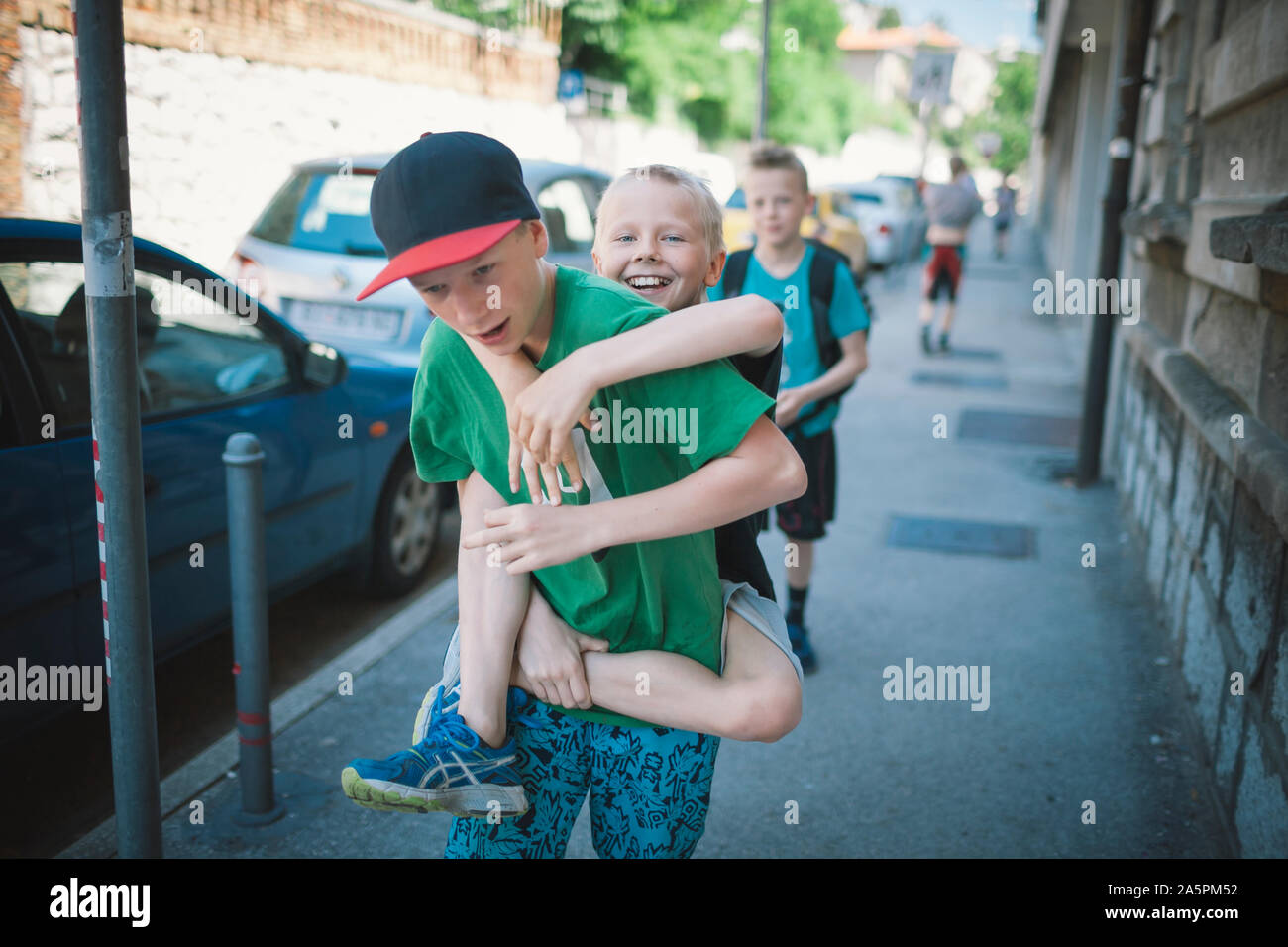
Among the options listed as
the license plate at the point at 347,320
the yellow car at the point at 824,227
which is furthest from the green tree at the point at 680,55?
the license plate at the point at 347,320

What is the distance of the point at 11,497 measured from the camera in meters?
2.94

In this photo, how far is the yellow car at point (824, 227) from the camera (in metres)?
14.7

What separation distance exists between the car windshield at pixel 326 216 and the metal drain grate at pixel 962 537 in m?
3.35

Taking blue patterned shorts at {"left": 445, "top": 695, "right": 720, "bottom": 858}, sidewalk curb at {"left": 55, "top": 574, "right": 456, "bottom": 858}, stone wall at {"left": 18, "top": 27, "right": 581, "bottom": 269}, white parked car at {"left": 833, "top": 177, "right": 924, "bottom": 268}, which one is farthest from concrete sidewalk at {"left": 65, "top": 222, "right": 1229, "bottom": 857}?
white parked car at {"left": 833, "top": 177, "right": 924, "bottom": 268}

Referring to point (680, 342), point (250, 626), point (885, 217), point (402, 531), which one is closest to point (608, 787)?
point (680, 342)

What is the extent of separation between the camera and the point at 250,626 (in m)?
3.11

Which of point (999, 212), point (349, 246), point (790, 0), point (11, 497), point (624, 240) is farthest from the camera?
point (790, 0)

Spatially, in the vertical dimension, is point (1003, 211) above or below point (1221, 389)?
above

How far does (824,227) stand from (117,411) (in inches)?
515

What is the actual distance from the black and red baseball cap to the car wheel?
3.53 meters

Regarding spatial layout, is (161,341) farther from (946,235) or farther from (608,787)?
(946,235)
